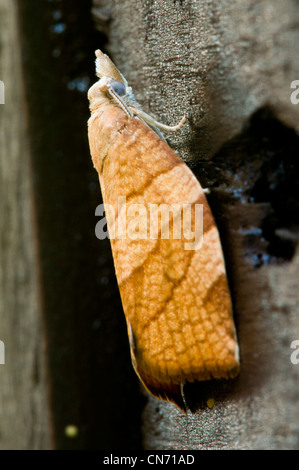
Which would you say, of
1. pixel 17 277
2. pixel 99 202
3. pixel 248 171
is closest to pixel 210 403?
pixel 248 171

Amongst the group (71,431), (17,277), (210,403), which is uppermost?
(17,277)

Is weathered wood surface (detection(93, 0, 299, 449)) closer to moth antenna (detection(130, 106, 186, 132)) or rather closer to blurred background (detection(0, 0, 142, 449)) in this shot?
moth antenna (detection(130, 106, 186, 132))

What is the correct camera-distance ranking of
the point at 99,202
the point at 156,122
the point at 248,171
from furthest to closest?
1. the point at 99,202
2. the point at 156,122
3. the point at 248,171

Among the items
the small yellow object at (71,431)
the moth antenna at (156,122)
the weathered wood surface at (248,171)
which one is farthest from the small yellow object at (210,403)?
the small yellow object at (71,431)

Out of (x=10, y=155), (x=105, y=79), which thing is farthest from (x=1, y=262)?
(x=105, y=79)

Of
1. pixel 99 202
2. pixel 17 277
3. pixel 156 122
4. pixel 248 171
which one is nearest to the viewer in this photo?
pixel 248 171

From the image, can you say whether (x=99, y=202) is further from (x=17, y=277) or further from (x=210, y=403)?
(x=210, y=403)

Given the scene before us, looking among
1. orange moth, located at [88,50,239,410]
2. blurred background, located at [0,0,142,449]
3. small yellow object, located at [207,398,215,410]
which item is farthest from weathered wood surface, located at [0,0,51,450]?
small yellow object, located at [207,398,215,410]
